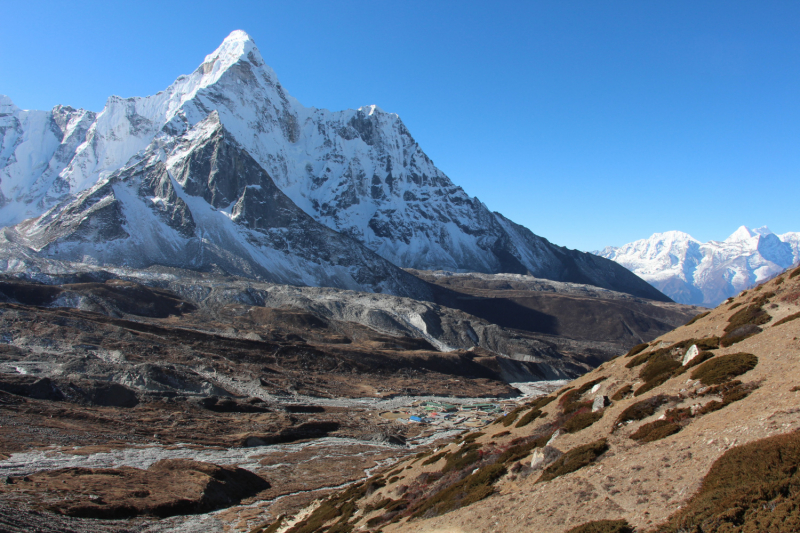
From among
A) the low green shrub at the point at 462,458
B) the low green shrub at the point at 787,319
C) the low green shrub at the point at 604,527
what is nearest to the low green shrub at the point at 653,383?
the low green shrub at the point at 787,319

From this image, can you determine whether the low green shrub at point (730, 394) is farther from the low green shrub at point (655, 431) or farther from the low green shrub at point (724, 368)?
the low green shrub at point (655, 431)

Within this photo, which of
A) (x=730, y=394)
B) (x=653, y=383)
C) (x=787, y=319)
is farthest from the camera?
(x=653, y=383)

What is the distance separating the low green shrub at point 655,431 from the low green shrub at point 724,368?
2.98 meters

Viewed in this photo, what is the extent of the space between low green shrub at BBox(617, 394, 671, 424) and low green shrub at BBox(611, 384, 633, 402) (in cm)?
354

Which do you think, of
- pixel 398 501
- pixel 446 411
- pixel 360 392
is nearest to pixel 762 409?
pixel 398 501

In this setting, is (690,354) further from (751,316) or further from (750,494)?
(750,494)

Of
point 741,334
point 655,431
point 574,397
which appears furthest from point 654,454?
point 574,397

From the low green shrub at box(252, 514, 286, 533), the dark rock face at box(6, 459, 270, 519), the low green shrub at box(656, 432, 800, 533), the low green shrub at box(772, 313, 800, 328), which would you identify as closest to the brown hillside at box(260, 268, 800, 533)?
the low green shrub at box(656, 432, 800, 533)

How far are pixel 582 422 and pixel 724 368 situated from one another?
601cm

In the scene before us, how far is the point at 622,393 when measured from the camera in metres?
23.7

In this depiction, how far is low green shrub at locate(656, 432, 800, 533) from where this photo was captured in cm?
1060

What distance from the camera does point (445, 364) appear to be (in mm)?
138625

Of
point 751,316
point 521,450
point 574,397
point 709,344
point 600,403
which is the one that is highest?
point 751,316

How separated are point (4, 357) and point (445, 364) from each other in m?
96.3
